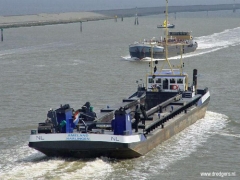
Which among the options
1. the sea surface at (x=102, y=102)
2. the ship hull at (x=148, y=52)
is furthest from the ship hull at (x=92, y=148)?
the ship hull at (x=148, y=52)

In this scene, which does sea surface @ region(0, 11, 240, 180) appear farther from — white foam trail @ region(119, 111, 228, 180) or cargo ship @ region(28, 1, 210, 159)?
cargo ship @ region(28, 1, 210, 159)

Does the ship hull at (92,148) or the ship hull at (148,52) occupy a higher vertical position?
the ship hull at (148,52)

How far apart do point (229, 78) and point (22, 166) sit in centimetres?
2829

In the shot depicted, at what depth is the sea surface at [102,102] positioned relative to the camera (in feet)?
87.2

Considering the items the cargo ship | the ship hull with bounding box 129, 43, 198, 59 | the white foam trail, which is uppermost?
the ship hull with bounding box 129, 43, 198, 59

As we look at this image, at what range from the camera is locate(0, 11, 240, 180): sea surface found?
87.2 feet

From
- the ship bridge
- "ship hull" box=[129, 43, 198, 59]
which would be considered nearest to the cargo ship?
the ship bridge

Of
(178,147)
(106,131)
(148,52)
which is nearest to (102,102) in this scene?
(178,147)

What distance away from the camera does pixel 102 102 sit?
135ft

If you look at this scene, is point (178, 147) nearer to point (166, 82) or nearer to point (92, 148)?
point (92, 148)

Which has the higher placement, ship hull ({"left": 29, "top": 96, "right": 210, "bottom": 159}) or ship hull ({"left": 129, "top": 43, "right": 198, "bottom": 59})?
ship hull ({"left": 129, "top": 43, "right": 198, "bottom": 59})

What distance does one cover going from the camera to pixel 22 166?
2642 centimetres

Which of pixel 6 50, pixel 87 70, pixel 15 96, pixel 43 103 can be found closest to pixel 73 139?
pixel 43 103

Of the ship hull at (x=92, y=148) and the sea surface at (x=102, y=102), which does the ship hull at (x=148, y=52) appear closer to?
the sea surface at (x=102, y=102)
